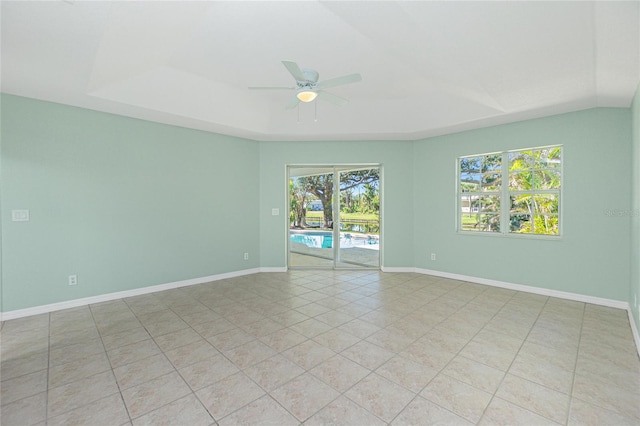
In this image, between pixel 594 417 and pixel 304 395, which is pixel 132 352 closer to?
pixel 304 395

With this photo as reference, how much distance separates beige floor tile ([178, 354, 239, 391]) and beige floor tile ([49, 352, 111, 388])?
681 mm

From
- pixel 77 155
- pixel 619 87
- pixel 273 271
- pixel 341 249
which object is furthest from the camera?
pixel 341 249

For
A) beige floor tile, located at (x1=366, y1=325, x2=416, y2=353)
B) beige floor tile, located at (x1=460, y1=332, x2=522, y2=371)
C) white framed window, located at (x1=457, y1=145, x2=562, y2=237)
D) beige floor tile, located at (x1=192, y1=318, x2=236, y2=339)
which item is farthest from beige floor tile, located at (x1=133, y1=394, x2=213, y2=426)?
white framed window, located at (x1=457, y1=145, x2=562, y2=237)

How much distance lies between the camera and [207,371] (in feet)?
7.50

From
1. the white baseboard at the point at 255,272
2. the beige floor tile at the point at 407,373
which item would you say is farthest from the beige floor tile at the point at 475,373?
the white baseboard at the point at 255,272

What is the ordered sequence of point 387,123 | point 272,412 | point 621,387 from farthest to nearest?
1. point 387,123
2. point 621,387
3. point 272,412

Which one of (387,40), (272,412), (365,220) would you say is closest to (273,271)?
(365,220)

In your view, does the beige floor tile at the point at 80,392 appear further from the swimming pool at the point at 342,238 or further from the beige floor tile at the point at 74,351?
the swimming pool at the point at 342,238

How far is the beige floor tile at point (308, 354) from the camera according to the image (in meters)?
2.42

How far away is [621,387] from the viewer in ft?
6.85

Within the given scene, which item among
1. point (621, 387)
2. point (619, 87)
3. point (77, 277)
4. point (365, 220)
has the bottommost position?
point (621, 387)

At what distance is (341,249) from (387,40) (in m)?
4.16

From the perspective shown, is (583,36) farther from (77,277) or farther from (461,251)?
(77,277)

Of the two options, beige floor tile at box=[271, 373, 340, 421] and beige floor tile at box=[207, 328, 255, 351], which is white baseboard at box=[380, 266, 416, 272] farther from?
beige floor tile at box=[271, 373, 340, 421]
